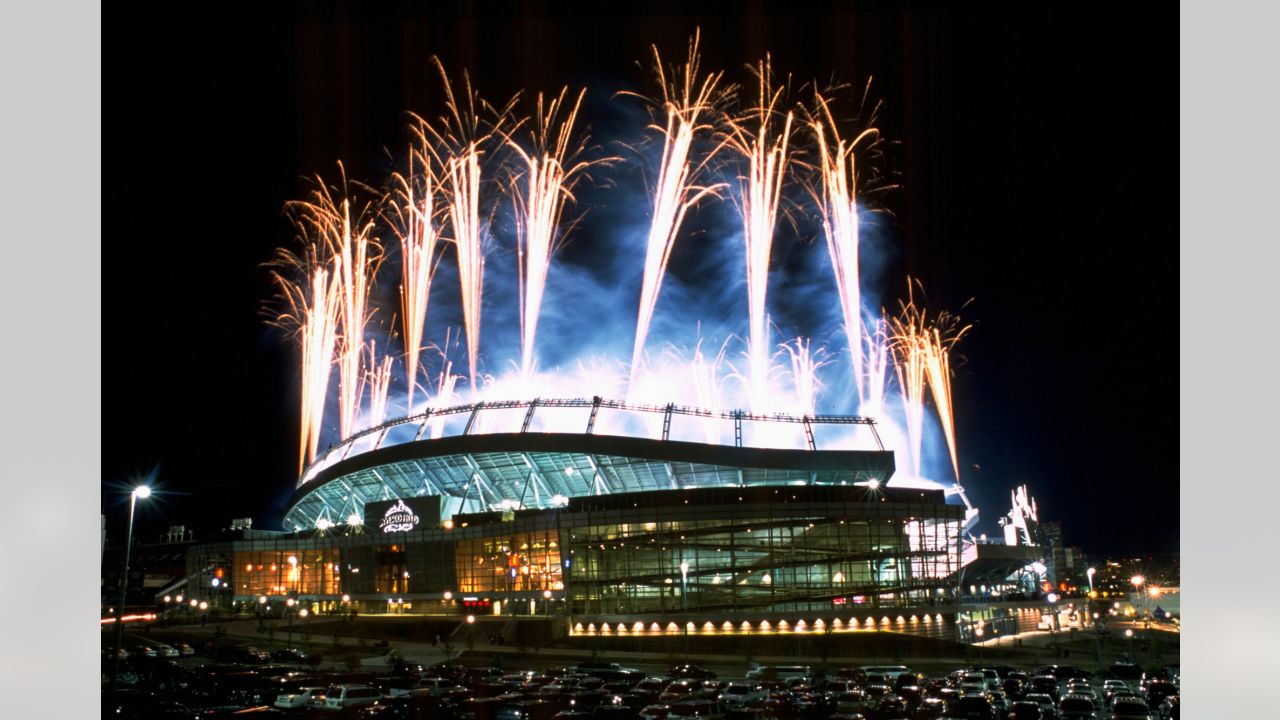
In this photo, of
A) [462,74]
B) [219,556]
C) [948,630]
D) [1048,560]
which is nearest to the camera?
[462,74]

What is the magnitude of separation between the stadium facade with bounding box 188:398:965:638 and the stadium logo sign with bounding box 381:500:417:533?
19 centimetres

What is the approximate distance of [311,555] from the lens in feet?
300

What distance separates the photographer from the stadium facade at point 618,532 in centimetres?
6850

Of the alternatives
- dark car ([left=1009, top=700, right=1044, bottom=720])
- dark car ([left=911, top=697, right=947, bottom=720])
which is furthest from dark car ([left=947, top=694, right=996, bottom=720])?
dark car ([left=1009, top=700, right=1044, bottom=720])

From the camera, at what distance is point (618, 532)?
233ft

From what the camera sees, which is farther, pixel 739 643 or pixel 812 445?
pixel 812 445

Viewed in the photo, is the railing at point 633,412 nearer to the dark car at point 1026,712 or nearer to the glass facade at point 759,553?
the glass facade at point 759,553

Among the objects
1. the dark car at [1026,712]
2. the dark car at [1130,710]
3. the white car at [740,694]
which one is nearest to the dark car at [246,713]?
the white car at [740,694]

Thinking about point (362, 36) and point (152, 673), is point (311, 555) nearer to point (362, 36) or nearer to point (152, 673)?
point (152, 673)

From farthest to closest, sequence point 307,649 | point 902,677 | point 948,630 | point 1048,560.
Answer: point 1048,560 < point 948,630 < point 307,649 < point 902,677

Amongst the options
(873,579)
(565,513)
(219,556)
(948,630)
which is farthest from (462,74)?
(219,556)

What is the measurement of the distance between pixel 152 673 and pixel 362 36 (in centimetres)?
2835

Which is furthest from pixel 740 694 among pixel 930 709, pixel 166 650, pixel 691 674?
pixel 166 650

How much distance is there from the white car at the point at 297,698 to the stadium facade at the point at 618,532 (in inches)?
1223
